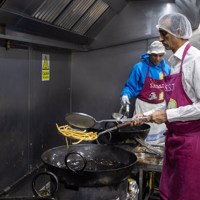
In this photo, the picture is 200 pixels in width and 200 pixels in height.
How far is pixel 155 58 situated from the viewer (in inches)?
124

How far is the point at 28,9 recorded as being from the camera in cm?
204

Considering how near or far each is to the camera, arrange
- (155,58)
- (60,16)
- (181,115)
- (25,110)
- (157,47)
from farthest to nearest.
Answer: (155,58)
(157,47)
(60,16)
(25,110)
(181,115)

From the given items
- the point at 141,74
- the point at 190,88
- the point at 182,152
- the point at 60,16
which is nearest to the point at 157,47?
the point at 141,74

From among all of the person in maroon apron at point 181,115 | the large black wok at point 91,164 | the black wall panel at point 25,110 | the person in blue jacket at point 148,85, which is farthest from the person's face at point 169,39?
the person in blue jacket at point 148,85

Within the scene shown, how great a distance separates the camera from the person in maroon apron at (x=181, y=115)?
1.74 meters

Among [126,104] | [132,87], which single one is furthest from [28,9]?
[132,87]

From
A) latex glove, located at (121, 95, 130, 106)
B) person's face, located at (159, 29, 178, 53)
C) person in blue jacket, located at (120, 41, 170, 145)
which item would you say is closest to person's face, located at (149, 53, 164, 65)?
person in blue jacket, located at (120, 41, 170, 145)

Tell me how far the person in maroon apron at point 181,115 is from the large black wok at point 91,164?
275 mm

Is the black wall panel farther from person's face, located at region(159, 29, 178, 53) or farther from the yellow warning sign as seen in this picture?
person's face, located at region(159, 29, 178, 53)

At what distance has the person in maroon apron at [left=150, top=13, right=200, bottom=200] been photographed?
1.74 metres

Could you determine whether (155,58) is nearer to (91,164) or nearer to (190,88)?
(190,88)

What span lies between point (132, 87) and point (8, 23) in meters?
1.68

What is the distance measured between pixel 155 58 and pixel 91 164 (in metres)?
1.66

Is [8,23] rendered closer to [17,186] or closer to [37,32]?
[37,32]
